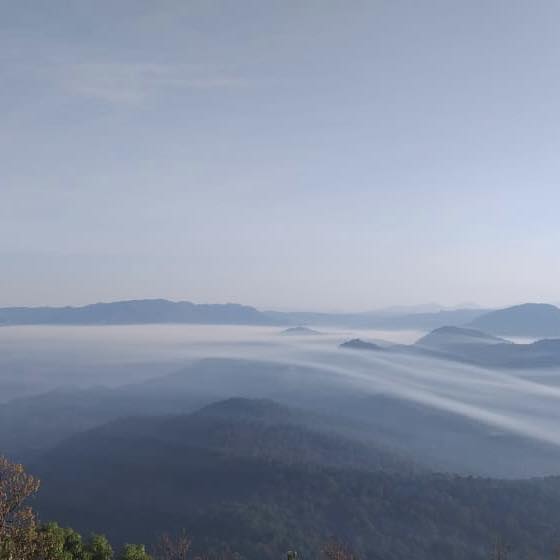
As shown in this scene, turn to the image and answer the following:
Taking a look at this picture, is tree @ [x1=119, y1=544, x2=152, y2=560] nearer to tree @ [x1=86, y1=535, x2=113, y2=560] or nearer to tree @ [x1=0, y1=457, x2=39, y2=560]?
tree @ [x1=86, y1=535, x2=113, y2=560]

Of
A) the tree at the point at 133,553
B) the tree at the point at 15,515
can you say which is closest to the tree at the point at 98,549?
the tree at the point at 133,553

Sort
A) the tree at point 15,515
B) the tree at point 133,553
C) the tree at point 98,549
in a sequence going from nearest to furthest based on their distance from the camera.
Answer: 1. the tree at point 15,515
2. the tree at point 133,553
3. the tree at point 98,549

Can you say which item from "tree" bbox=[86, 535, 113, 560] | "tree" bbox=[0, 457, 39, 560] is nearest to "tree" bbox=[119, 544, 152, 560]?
"tree" bbox=[86, 535, 113, 560]

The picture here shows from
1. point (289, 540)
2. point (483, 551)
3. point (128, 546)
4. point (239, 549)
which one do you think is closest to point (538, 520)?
point (483, 551)

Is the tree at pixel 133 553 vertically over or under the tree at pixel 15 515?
under

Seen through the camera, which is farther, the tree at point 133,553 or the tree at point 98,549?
the tree at point 98,549

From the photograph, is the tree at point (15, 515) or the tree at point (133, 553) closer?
the tree at point (15, 515)

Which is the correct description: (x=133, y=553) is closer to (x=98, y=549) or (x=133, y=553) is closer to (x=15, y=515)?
(x=98, y=549)

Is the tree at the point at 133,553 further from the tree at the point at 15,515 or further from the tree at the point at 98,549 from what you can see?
the tree at the point at 15,515

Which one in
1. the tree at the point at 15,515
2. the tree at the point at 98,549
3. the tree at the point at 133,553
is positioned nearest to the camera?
the tree at the point at 15,515
